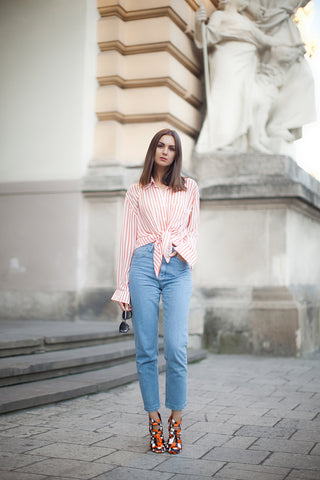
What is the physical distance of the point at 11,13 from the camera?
26.3 ft

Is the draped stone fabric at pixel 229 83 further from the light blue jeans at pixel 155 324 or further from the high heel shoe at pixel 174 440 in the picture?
the high heel shoe at pixel 174 440

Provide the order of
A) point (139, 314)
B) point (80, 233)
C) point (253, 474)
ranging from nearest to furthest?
point (253, 474), point (139, 314), point (80, 233)

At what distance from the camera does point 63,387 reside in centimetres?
452

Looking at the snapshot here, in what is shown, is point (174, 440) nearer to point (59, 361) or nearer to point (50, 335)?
point (59, 361)

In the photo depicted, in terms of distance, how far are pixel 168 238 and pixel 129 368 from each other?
2.56m

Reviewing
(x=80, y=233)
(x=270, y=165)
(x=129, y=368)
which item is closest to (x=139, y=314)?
(x=129, y=368)

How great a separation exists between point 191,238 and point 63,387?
1.80 meters

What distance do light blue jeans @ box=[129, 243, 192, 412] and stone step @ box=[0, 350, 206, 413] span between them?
1157mm

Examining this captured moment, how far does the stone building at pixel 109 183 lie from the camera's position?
288 inches

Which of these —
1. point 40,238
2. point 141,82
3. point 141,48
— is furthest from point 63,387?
point 141,48

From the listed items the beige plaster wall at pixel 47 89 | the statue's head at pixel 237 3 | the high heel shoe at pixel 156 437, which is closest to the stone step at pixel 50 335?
the beige plaster wall at pixel 47 89

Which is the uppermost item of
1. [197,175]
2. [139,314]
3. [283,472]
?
[197,175]

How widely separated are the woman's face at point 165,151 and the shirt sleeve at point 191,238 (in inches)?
8.3

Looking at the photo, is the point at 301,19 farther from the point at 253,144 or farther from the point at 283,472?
the point at 283,472
